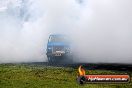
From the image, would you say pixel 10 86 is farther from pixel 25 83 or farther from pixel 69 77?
pixel 69 77

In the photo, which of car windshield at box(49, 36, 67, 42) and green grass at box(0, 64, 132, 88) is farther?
car windshield at box(49, 36, 67, 42)

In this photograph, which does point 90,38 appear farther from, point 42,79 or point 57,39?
point 42,79

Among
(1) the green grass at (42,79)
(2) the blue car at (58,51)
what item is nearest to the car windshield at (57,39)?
(2) the blue car at (58,51)

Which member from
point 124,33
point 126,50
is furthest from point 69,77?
point 124,33

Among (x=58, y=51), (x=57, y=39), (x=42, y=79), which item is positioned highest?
(x=57, y=39)

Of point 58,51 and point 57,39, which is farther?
point 57,39

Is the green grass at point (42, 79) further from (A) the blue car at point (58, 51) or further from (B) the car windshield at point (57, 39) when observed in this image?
(B) the car windshield at point (57, 39)

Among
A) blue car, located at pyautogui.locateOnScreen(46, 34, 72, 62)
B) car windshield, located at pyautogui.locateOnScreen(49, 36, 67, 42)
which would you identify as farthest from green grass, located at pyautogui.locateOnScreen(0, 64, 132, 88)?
car windshield, located at pyautogui.locateOnScreen(49, 36, 67, 42)

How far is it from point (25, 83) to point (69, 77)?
307 cm

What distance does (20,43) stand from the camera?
44031 millimetres

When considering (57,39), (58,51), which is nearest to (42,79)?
(58,51)

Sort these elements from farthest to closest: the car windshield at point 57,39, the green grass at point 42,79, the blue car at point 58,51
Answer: the car windshield at point 57,39, the blue car at point 58,51, the green grass at point 42,79

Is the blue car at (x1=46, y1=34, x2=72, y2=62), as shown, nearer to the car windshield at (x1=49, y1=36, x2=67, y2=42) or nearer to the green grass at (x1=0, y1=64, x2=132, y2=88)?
the car windshield at (x1=49, y1=36, x2=67, y2=42)

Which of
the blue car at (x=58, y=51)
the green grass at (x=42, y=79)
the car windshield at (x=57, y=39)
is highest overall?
the car windshield at (x=57, y=39)
